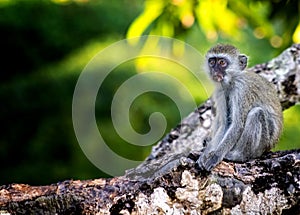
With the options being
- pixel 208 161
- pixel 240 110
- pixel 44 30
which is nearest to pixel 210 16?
pixel 240 110

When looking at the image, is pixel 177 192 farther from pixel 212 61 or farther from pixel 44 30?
pixel 44 30

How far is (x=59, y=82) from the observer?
8188 millimetres

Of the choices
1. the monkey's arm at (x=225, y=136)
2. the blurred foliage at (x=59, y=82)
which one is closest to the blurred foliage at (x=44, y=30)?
the blurred foliage at (x=59, y=82)

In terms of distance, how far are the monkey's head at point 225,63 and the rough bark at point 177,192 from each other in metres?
1.07

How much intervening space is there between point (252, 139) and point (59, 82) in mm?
4511

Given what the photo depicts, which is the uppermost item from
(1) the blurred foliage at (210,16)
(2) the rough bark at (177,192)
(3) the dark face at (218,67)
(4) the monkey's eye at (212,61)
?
(1) the blurred foliage at (210,16)

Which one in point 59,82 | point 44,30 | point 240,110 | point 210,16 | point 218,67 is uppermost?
point 44,30

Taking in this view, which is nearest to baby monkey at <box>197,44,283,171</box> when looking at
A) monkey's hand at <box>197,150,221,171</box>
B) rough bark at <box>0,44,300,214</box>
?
monkey's hand at <box>197,150,221,171</box>

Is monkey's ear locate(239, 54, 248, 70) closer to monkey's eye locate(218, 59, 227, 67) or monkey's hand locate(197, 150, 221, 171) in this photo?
monkey's eye locate(218, 59, 227, 67)

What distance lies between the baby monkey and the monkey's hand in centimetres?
32

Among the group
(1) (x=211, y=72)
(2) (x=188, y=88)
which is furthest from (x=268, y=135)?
(2) (x=188, y=88)

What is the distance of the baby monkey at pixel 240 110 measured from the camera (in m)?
3.96

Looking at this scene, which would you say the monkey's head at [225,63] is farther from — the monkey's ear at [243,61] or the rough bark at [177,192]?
the rough bark at [177,192]

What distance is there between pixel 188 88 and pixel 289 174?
4.13 m
